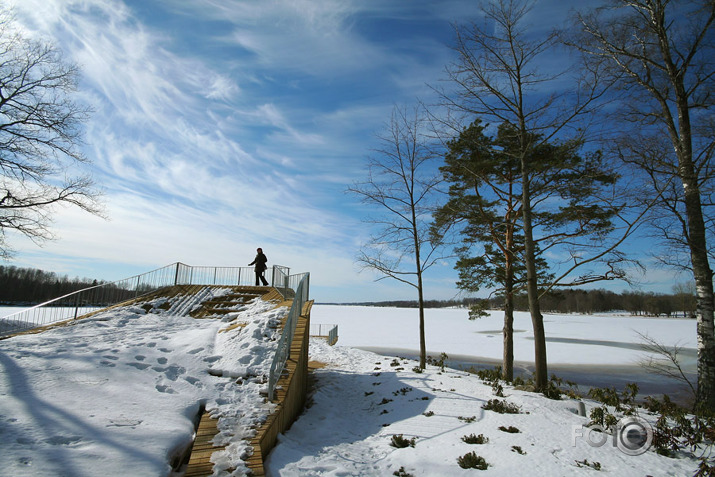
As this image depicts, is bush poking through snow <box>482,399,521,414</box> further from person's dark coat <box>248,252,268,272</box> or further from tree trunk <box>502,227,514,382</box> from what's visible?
person's dark coat <box>248,252,268,272</box>

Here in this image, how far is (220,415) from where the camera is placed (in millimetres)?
5078

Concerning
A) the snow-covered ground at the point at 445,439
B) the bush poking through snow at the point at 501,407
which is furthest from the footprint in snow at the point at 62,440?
the bush poking through snow at the point at 501,407

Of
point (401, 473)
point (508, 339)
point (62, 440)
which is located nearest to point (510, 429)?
point (401, 473)

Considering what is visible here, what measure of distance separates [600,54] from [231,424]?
1144 centimetres

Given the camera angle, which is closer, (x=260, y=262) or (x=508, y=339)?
(x=508, y=339)

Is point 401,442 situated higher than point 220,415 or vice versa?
point 220,415

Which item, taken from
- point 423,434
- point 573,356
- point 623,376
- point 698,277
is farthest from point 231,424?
point 573,356

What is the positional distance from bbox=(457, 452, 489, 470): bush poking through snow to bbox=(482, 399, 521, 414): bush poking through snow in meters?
2.26

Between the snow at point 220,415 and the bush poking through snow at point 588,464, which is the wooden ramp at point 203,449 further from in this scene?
the bush poking through snow at point 588,464

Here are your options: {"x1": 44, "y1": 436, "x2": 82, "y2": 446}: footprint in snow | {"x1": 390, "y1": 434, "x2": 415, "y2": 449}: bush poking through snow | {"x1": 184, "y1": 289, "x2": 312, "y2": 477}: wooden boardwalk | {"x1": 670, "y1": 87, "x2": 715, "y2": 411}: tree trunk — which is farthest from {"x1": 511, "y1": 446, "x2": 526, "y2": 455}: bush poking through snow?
{"x1": 44, "y1": 436, "x2": 82, "y2": 446}: footprint in snow

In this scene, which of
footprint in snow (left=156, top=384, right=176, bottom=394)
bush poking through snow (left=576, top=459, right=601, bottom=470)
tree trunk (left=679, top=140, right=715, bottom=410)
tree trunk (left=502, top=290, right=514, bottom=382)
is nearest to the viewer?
bush poking through snow (left=576, top=459, right=601, bottom=470)

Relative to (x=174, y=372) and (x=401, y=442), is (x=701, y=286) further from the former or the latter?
(x=174, y=372)

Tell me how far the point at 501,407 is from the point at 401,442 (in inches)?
97.8

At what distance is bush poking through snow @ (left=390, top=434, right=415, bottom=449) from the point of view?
5660 millimetres
